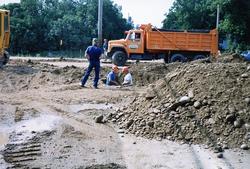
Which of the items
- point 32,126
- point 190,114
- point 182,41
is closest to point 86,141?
point 32,126

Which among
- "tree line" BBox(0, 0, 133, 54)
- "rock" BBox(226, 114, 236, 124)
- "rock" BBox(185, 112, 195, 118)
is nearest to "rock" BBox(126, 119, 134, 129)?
"rock" BBox(185, 112, 195, 118)

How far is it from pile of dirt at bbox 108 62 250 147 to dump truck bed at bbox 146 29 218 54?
48.1 ft

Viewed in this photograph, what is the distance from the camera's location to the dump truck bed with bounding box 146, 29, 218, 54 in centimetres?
2564

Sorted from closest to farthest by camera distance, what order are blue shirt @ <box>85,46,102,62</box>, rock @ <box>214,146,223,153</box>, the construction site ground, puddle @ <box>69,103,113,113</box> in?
the construction site ground, rock @ <box>214,146,223,153</box>, puddle @ <box>69,103,113,113</box>, blue shirt @ <box>85,46,102,62</box>

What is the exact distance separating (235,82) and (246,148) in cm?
214

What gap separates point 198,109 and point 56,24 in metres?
37.4

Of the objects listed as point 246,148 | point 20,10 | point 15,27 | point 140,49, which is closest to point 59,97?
point 246,148

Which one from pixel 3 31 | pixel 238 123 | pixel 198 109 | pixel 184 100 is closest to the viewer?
pixel 238 123

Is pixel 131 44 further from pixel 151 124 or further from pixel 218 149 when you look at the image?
pixel 218 149

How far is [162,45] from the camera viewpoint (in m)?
25.8

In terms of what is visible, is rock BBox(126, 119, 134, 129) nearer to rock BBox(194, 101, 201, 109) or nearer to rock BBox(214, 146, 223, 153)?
rock BBox(194, 101, 201, 109)

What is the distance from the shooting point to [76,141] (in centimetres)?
852

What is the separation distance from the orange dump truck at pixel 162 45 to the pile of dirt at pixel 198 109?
1457 centimetres

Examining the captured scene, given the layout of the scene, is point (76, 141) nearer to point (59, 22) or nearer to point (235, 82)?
point (235, 82)
